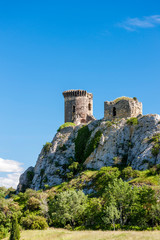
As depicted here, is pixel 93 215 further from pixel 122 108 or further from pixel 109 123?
pixel 122 108

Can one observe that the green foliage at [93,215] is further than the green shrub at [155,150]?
No

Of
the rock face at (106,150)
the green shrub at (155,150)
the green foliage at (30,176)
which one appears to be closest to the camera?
the green shrub at (155,150)

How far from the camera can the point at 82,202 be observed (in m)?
55.9

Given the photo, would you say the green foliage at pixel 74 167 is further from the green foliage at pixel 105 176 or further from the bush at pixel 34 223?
the bush at pixel 34 223

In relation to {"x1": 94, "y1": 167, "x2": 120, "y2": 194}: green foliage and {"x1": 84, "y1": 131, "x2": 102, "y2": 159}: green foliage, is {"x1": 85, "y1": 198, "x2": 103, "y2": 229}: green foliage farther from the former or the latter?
{"x1": 84, "y1": 131, "x2": 102, "y2": 159}: green foliage

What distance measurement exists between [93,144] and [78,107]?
19.7 meters

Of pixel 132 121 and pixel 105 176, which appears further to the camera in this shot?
pixel 132 121

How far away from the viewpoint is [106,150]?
74938mm

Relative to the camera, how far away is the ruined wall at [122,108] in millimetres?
80375

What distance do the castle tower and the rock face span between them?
571 cm

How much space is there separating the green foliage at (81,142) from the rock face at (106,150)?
1.03 meters

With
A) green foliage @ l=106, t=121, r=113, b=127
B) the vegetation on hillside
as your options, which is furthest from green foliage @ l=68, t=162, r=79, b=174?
green foliage @ l=106, t=121, r=113, b=127

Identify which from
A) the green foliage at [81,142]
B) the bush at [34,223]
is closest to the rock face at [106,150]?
the green foliage at [81,142]

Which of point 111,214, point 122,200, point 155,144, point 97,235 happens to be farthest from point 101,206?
point 155,144
